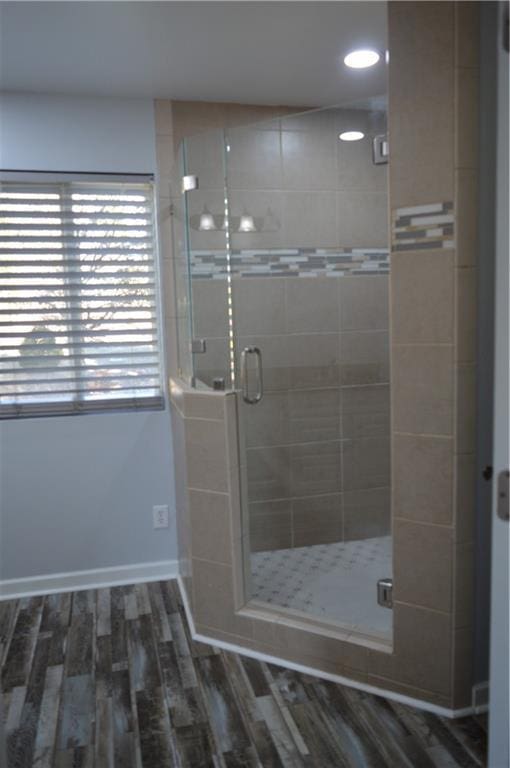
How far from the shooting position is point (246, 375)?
8.50ft

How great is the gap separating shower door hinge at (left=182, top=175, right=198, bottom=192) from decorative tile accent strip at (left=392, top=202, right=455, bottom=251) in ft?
3.17

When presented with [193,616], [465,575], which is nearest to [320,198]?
[465,575]

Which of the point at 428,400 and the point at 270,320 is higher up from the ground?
the point at 270,320

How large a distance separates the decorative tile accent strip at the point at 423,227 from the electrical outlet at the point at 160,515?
6.11 feet

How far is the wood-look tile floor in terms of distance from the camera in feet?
5.84

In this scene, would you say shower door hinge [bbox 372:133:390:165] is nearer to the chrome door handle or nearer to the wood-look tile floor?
the chrome door handle

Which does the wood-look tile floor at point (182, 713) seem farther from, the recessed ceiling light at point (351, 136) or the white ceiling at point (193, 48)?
the white ceiling at point (193, 48)

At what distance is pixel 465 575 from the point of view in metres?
1.85

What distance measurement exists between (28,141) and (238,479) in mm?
1844

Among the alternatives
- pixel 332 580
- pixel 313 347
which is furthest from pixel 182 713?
pixel 313 347

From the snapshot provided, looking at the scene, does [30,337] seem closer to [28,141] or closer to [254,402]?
[28,141]

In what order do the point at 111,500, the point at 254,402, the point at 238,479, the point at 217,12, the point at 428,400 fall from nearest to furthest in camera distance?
the point at 428,400
the point at 217,12
the point at 238,479
the point at 254,402
the point at 111,500

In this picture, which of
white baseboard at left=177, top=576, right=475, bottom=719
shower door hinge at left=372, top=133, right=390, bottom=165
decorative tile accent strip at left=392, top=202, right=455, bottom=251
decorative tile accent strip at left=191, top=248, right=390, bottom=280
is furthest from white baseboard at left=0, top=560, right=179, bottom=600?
shower door hinge at left=372, top=133, right=390, bottom=165

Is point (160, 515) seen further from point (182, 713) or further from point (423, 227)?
point (423, 227)
